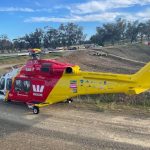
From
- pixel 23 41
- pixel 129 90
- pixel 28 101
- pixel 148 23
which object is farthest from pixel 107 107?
pixel 148 23

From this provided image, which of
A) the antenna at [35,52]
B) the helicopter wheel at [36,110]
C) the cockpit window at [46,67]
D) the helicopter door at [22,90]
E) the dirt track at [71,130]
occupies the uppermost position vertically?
the antenna at [35,52]

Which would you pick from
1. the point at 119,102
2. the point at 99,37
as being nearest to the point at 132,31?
the point at 99,37

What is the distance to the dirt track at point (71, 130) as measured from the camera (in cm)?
1116

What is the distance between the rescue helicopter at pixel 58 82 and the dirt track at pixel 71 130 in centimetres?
75

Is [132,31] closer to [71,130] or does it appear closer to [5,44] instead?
[5,44]

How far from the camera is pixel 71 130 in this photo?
41.3ft

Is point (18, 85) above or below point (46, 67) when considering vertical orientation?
below

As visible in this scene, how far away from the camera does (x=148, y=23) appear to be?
562 feet

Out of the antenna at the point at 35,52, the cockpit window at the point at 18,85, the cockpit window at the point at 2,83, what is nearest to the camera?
the antenna at the point at 35,52

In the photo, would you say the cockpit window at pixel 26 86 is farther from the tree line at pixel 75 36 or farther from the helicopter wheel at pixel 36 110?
the tree line at pixel 75 36

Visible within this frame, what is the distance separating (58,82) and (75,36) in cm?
12726

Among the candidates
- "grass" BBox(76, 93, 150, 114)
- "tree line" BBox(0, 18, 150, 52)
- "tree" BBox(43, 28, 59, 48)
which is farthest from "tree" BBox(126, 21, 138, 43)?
"grass" BBox(76, 93, 150, 114)

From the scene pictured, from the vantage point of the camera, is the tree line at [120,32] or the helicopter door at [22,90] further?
the tree line at [120,32]

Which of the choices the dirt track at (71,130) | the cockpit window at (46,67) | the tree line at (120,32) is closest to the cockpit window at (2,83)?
the dirt track at (71,130)
